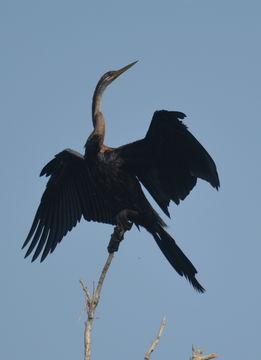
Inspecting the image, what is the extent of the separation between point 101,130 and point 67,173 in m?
1.18

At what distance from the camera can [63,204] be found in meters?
9.03

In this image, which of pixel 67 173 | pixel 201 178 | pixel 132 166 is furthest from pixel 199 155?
pixel 67 173

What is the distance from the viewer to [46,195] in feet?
29.7

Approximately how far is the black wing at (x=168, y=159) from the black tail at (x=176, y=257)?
0.88 ft

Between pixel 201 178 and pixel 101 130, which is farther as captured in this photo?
pixel 101 130

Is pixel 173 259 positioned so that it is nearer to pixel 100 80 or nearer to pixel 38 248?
pixel 38 248

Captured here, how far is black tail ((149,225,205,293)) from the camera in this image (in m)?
7.44

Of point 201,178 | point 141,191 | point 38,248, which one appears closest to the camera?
point 201,178

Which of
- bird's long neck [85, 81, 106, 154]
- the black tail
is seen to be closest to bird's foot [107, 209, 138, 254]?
the black tail

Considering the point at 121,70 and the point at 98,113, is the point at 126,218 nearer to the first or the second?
the point at 98,113

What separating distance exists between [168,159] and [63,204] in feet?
6.20

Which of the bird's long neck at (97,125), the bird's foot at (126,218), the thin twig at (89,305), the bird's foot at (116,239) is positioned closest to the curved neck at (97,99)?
the bird's long neck at (97,125)

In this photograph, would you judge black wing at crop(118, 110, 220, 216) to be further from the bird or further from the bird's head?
the bird's head

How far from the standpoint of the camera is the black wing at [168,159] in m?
7.29
